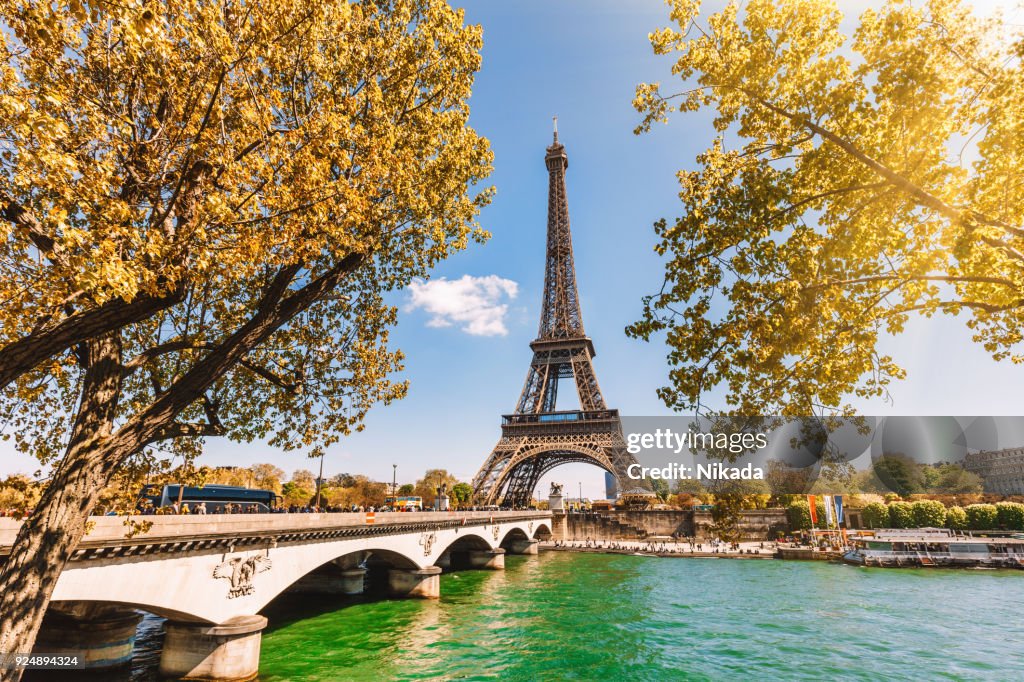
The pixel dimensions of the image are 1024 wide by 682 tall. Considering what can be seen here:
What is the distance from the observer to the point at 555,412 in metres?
61.9

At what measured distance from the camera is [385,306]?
1180 cm

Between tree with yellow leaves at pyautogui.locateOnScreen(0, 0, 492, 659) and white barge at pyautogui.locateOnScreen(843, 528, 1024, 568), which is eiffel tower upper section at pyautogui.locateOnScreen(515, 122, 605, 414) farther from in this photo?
tree with yellow leaves at pyautogui.locateOnScreen(0, 0, 492, 659)

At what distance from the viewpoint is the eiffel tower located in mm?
57919

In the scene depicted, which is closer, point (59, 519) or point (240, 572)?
point (59, 519)

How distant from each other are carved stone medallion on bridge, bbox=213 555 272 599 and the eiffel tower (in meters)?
40.4

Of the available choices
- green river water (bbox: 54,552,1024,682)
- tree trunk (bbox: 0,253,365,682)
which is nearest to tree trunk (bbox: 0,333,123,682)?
tree trunk (bbox: 0,253,365,682)

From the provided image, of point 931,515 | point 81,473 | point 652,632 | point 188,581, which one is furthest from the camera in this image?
point 931,515

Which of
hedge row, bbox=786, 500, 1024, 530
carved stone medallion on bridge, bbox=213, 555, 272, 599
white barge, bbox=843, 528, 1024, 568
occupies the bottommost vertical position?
white barge, bbox=843, 528, 1024, 568

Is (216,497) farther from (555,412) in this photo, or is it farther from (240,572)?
(555,412)

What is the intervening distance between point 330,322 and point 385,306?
128 cm

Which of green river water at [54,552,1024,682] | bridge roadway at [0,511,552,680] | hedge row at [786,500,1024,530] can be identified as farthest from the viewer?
hedge row at [786,500,1024,530]

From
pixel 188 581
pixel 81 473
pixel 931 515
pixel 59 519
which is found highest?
pixel 81 473

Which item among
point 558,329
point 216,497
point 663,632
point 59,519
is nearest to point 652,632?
point 663,632

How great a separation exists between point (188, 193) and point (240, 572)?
41.6ft
